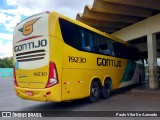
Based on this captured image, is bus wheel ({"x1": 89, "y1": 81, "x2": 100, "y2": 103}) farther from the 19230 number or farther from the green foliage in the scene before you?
the green foliage

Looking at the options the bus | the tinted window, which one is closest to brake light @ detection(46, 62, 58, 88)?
the bus

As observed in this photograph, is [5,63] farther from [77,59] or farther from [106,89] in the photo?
[77,59]

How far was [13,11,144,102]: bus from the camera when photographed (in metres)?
7.45

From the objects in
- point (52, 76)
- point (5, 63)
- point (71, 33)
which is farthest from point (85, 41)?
point (5, 63)

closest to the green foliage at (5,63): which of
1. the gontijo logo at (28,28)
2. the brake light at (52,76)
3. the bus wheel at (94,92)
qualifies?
the bus wheel at (94,92)

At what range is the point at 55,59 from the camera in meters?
7.46

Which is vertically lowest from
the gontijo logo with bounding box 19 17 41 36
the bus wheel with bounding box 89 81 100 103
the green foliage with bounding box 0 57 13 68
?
the bus wheel with bounding box 89 81 100 103

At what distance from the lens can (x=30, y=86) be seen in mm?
7840

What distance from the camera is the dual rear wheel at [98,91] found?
9632 mm

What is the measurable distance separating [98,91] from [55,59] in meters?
3.38

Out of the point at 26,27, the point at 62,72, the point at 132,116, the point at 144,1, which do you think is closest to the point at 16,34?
the point at 26,27

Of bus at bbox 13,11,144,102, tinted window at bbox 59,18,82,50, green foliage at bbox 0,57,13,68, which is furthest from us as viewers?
green foliage at bbox 0,57,13,68

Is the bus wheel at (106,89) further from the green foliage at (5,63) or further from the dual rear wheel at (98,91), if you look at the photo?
the green foliage at (5,63)

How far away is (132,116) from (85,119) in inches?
60.9
